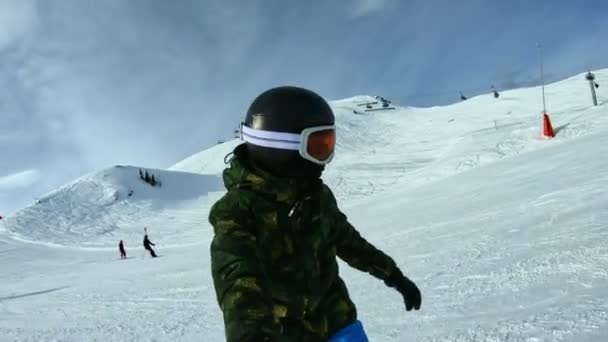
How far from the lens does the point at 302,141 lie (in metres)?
2.02

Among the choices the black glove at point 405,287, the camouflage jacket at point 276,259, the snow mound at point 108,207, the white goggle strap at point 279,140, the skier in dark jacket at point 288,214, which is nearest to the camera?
the camouflage jacket at point 276,259

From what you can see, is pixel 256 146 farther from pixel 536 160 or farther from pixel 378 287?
pixel 536 160

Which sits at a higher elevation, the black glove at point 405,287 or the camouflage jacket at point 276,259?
the camouflage jacket at point 276,259

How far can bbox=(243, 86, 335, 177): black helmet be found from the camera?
203 cm

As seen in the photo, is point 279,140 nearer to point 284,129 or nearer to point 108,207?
point 284,129

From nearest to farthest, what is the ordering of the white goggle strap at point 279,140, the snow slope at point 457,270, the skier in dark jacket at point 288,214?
the skier in dark jacket at point 288,214
the white goggle strap at point 279,140
the snow slope at point 457,270

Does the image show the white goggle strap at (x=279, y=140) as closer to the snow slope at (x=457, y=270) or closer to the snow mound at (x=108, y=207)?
→ the snow slope at (x=457, y=270)

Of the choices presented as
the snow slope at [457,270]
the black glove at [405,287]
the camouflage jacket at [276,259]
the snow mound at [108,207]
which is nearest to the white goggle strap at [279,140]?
the camouflage jacket at [276,259]

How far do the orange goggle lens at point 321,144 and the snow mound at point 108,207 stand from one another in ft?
98.3

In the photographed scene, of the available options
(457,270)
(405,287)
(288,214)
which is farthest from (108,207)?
(288,214)

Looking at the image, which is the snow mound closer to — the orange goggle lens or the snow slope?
the snow slope

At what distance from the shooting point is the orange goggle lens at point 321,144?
204 centimetres

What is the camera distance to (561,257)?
18.3ft

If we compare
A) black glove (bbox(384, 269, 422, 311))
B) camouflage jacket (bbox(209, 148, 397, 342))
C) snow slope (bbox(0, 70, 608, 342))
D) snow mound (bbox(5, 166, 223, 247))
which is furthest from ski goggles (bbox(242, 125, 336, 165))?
snow mound (bbox(5, 166, 223, 247))
